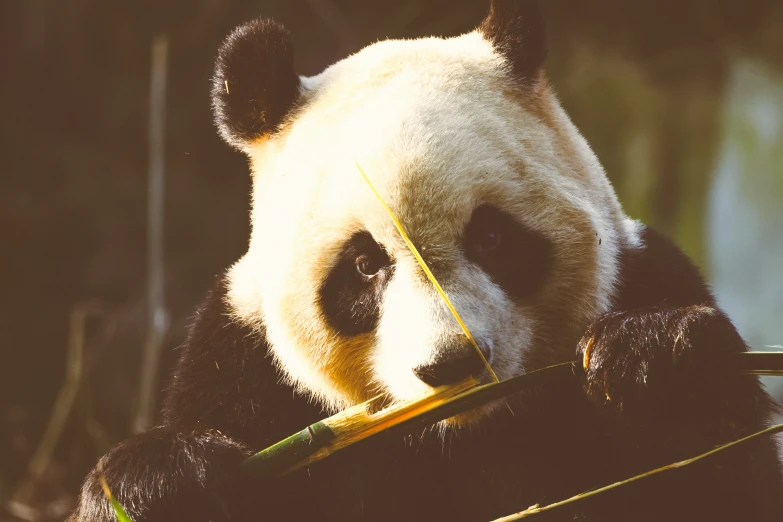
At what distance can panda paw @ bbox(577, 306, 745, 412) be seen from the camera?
6.03 feet

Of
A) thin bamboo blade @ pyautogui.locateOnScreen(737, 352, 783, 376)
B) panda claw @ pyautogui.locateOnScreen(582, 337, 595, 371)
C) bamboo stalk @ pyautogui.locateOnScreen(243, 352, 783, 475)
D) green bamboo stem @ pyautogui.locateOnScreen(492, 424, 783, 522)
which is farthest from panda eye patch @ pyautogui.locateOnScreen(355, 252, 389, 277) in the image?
thin bamboo blade @ pyautogui.locateOnScreen(737, 352, 783, 376)

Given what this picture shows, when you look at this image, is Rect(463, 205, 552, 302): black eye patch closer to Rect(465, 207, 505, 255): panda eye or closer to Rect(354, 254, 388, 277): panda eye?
Rect(465, 207, 505, 255): panda eye

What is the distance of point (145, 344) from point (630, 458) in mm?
3776

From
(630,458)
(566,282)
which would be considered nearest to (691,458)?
(630,458)

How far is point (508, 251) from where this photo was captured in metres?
2.04

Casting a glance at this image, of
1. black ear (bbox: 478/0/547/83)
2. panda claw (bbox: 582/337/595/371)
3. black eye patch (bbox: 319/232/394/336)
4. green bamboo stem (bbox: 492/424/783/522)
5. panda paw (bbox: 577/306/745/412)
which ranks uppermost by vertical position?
black ear (bbox: 478/0/547/83)

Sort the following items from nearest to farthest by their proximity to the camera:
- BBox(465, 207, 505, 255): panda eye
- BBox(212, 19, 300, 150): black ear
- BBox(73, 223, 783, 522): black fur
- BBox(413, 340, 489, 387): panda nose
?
BBox(413, 340, 489, 387): panda nose < BBox(73, 223, 783, 522): black fur < BBox(465, 207, 505, 255): panda eye < BBox(212, 19, 300, 150): black ear

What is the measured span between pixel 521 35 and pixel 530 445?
107 centimetres

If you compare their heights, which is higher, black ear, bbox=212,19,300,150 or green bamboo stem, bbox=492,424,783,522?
black ear, bbox=212,19,300,150

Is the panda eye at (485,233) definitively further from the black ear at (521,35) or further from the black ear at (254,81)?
the black ear at (254,81)

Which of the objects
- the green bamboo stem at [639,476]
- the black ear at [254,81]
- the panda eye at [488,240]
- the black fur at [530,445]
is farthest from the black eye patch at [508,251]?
the black ear at [254,81]

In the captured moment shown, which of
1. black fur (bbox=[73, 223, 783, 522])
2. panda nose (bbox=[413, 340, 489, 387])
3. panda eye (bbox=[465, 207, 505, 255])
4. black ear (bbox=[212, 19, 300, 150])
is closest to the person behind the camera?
panda nose (bbox=[413, 340, 489, 387])

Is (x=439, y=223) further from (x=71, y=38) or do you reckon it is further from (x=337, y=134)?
(x=71, y=38)

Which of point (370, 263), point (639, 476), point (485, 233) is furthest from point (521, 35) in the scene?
point (639, 476)
